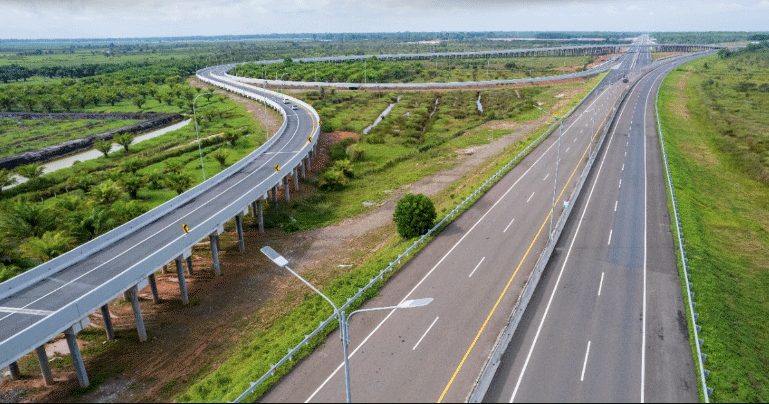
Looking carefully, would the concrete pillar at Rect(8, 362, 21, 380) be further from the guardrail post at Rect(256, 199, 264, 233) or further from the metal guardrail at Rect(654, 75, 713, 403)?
the metal guardrail at Rect(654, 75, 713, 403)

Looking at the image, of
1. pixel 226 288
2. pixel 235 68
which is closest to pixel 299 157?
pixel 226 288

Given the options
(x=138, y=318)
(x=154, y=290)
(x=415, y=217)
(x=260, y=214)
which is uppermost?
(x=415, y=217)

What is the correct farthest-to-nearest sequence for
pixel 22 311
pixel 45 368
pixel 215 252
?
pixel 215 252 < pixel 45 368 < pixel 22 311

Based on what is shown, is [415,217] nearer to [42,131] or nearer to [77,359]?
[77,359]

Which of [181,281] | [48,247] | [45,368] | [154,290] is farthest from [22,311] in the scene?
[48,247]

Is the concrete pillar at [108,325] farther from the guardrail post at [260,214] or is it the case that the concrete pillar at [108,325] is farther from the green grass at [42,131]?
the green grass at [42,131]

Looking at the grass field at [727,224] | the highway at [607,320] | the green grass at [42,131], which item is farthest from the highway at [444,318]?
the green grass at [42,131]
